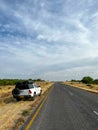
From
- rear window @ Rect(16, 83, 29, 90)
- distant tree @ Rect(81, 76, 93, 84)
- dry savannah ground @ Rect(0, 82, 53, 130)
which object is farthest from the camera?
distant tree @ Rect(81, 76, 93, 84)

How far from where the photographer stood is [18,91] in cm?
2238

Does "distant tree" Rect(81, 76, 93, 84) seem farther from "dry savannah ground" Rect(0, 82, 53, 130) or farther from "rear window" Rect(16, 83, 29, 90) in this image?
"dry savannah ground" Rect(0, 82, 53, 130)

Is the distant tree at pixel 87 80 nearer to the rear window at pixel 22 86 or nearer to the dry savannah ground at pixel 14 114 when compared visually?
the rear window at pixel 22 86

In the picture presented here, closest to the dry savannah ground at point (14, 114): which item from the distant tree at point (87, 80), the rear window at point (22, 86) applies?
the rear window at point (22, 86)

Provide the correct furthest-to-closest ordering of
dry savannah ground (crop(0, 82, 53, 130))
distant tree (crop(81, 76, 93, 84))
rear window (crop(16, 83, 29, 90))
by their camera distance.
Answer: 1. distant tree (crop(81, 76, 93, 84))
2. rear window (crop(16, 83, 29, 90))
3. dry savannah ground (crop(0, 82, 53, 130))

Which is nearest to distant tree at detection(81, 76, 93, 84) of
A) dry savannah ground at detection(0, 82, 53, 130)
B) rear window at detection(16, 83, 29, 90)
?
rear window at detection(16, 83, 29, 90)

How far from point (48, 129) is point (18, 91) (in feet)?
46.0

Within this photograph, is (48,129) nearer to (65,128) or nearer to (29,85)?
(65,128)

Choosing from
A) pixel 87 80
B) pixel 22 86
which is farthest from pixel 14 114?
pixel 87 80

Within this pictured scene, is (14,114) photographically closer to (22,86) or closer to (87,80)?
(22,86)

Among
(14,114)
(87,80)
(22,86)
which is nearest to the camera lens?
(14,114)

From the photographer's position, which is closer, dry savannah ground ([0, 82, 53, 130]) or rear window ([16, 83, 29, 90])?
dry savannah ground ([0, 82, 53, 130])

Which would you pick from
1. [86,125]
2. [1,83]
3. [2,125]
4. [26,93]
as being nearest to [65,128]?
[86,125]

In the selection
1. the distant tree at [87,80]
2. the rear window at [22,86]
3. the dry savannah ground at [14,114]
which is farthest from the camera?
the distant tree at [87,80]
